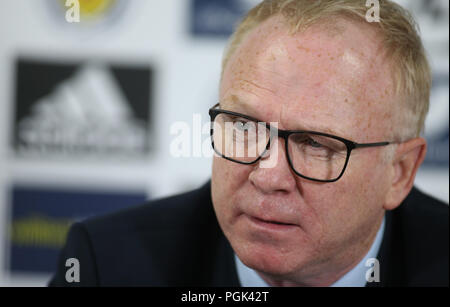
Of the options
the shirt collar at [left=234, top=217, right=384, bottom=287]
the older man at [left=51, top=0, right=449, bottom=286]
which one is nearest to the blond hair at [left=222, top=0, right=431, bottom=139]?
the older man at [left=51, top=0, right=449, bottom=286]

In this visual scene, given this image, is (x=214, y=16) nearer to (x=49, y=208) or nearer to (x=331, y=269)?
(x=49, y=208)

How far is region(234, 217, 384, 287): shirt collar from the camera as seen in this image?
98cm

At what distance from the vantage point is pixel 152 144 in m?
1.76

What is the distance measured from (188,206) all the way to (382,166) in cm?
42

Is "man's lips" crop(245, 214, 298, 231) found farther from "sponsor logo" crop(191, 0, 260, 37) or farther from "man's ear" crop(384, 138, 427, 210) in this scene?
"sponsor logo" crop(191, 0, 260, 37)

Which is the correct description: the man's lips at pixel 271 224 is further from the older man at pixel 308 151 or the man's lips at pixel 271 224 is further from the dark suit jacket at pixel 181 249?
the dark suit jacket at pixel 181 249

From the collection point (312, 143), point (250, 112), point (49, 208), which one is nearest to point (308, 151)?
point (312, 143)

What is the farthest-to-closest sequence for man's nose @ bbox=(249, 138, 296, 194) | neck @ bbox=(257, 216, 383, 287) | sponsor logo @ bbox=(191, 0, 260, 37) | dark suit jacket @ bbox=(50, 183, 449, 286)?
1. sponsor logo @ bbox=(191, 0, 260, 37)
2. dark suit jacket @ bbox=(50, 183, 449, 286)
3. neck @ bbox=(257, 216, 383, 287)
4. man's nose @ bbox=(249, 138, 296, 194)

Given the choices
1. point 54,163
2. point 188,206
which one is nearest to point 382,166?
point 188,206

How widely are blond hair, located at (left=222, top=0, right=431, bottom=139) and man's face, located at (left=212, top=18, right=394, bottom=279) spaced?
0.09 ft

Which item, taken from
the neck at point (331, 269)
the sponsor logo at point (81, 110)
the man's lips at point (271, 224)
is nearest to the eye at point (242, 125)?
the man's lips at point (271, 224)

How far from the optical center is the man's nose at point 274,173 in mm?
785

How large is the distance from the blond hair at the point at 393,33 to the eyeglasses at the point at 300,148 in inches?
5.2
